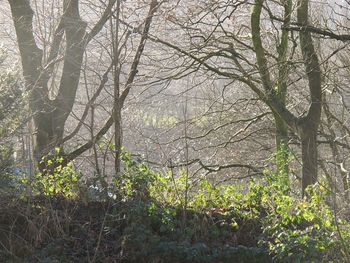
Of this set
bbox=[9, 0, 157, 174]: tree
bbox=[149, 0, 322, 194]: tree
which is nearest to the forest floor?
bbox=[149, 0, 322, 194]: tree

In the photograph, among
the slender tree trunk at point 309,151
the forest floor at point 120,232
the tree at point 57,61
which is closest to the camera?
the forest floor at point 120,232

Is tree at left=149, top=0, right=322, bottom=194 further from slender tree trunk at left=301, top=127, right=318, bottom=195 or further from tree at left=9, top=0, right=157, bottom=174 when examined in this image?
tree at left=9, top=0, right=157, bottom=174

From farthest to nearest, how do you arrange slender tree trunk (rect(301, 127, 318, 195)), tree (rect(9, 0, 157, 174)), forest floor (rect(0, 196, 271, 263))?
tree (rect(9, 0, 157, 174))
slender tree trunk (rect(301, 127, 318, 195))
forest floor (rect(0, 196, 271, 263))

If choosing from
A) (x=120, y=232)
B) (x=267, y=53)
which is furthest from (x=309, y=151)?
(x=120, y=232)

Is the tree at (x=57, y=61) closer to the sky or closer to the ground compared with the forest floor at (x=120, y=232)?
closer to the sky

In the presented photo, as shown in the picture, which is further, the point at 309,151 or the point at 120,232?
the point at 309,151

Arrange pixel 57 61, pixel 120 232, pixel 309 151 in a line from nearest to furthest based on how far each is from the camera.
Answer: pixel 120 232
pixel 309 151
pixel 57 61

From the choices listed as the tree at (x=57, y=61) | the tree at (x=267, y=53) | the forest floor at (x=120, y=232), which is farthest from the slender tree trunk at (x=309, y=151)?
the tree at (x=57, y=61)

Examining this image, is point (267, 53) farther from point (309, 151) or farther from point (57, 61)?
point (57, 61)

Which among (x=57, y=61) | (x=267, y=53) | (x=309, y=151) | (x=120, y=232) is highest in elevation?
(x=267, y=53)

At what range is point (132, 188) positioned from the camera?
6.85 m

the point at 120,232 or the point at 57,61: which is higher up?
the point at 57,61

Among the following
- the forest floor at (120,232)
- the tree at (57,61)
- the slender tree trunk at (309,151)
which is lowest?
the forest floor at (120,232)

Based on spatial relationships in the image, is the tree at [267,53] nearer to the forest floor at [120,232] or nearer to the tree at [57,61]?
the tree at [57,61]
